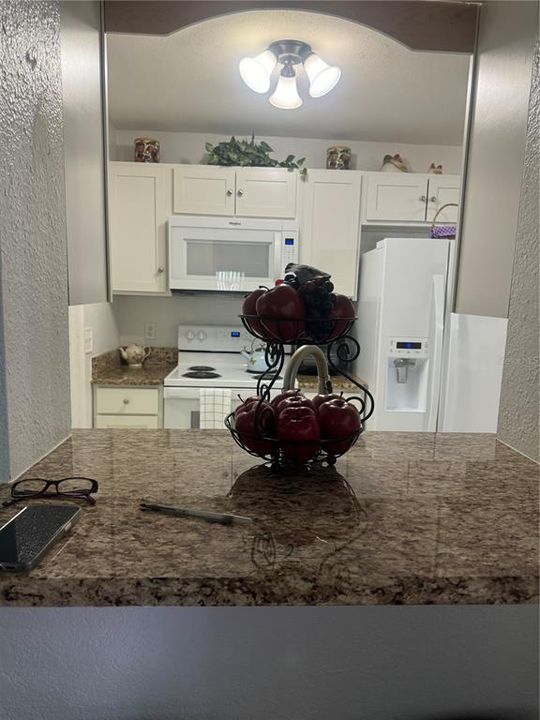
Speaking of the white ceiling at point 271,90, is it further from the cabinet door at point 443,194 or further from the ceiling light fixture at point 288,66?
the cabinet door at point 443,194

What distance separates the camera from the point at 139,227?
2857mm

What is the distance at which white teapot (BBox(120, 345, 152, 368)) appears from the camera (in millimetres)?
3088

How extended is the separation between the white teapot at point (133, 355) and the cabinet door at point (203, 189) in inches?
35.9

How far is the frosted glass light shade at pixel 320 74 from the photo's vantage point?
1.94 metres

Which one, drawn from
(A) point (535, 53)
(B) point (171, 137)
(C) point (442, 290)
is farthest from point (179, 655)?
(B) point (171, 137)

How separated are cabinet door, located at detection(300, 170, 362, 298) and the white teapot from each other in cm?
120

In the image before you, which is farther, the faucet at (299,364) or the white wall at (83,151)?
the white wall at (83,151)

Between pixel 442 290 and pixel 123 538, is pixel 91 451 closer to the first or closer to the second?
pixel 123 538

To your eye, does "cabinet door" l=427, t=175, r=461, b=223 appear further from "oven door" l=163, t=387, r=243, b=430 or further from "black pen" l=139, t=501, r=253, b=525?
"black pen" l=139, t=501, r=253, b=525

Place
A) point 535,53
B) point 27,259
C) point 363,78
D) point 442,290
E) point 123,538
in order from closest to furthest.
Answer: point 123,538
point 27,259
point 535,53
point 363,78
point 442,290

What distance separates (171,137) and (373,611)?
2.99 meters

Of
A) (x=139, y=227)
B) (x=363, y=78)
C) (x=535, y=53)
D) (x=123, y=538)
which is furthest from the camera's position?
(x=139, y=227)

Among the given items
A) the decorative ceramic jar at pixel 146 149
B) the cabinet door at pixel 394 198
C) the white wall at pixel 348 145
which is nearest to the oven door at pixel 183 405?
the cabinet door at pixel 394 198

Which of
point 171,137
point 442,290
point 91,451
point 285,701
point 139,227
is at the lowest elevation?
point 285,701
